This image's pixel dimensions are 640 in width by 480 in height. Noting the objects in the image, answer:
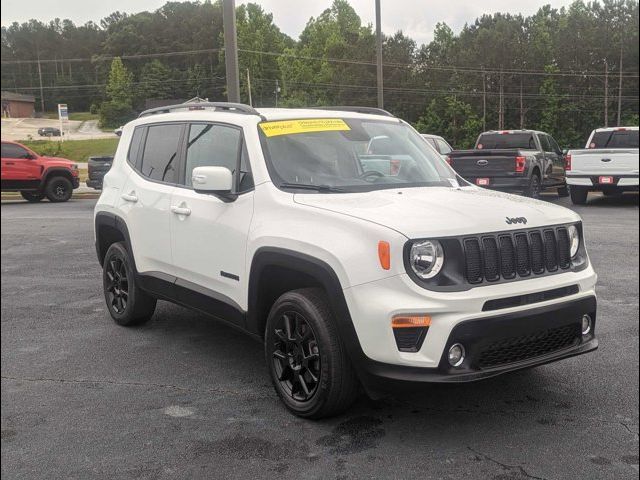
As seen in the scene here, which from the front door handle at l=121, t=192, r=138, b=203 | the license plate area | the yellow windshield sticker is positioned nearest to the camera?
the yellow windshield sticker

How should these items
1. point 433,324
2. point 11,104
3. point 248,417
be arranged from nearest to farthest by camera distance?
1. point 433,324
2. point 248,417
3. point 11,104

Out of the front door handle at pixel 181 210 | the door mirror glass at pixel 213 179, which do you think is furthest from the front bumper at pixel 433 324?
the front door handle at pixel 181 210

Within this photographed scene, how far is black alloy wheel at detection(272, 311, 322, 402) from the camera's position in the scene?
3.66 m

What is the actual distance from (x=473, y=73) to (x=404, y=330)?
66.0m

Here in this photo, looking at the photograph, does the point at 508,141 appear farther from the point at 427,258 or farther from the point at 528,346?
the point at 427,258

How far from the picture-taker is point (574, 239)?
3869 mm

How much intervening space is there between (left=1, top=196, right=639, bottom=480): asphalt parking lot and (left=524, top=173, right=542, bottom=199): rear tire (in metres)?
9.64

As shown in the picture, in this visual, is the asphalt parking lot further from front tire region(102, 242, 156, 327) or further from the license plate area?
the license plate area

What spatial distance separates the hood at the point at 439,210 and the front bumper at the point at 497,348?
1.56ft

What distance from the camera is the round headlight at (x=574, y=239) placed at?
12.6 ft

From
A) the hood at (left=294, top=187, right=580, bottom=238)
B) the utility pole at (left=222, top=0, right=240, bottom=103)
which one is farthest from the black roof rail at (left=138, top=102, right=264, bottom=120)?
the utility pole at (left=222, top=0, right=240, bottom=103)

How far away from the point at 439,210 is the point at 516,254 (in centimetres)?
47

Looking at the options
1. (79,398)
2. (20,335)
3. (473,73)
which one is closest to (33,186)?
(20,335)

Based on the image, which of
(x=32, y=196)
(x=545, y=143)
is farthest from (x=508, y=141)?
(x=32, y=196)
